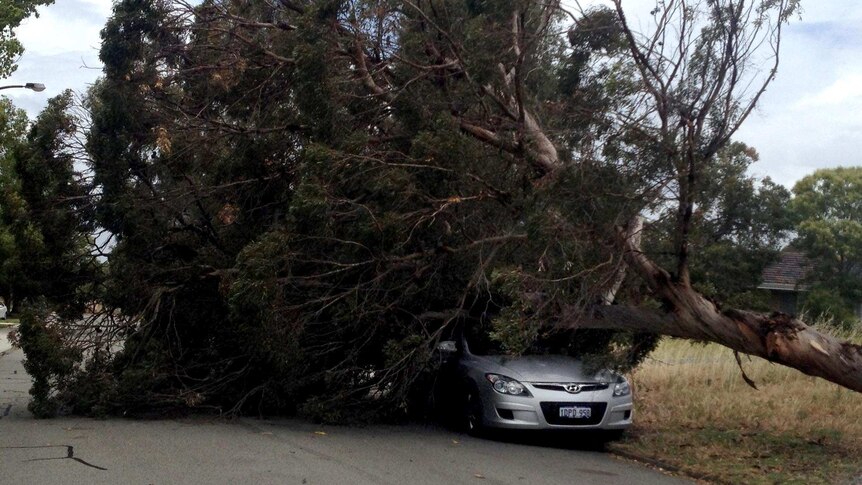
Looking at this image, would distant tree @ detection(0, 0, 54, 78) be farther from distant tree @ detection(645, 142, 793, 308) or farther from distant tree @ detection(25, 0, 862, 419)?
distant tree @ detection(645, 142, 793, 308)

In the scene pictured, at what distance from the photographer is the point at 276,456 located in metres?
9.88

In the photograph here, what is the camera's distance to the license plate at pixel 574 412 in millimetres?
11195

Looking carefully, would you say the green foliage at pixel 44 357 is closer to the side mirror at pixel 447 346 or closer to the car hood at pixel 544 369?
the side mirror at pixel 447 346

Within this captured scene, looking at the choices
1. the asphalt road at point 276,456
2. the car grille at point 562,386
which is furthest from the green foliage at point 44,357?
the car grille at point 562,386

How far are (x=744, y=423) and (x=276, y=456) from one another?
6.64m

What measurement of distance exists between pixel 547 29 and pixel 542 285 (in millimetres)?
3895

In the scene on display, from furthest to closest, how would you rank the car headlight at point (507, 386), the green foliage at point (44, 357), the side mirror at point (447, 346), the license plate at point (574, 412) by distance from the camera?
the side mirror at point (447, 346) < the green foliage at point (44, 357) < the car headlight at point (507, 386) < the license plate at point (574, 412)

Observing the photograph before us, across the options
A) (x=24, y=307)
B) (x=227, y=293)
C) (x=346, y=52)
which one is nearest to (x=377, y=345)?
(x=227, y=293)

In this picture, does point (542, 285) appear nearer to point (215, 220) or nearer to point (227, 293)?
point (227, 293)

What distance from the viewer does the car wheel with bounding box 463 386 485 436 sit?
1175cm

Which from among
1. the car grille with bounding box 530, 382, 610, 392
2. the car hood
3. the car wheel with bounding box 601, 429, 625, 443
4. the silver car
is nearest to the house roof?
the car wheel with bounding box 601, 429, 625, 443

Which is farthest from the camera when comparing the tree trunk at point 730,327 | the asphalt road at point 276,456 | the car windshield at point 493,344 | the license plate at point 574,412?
the car windshield at point 493,344

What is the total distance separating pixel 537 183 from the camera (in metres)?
10.7

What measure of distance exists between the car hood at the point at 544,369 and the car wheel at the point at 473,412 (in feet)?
1.59
